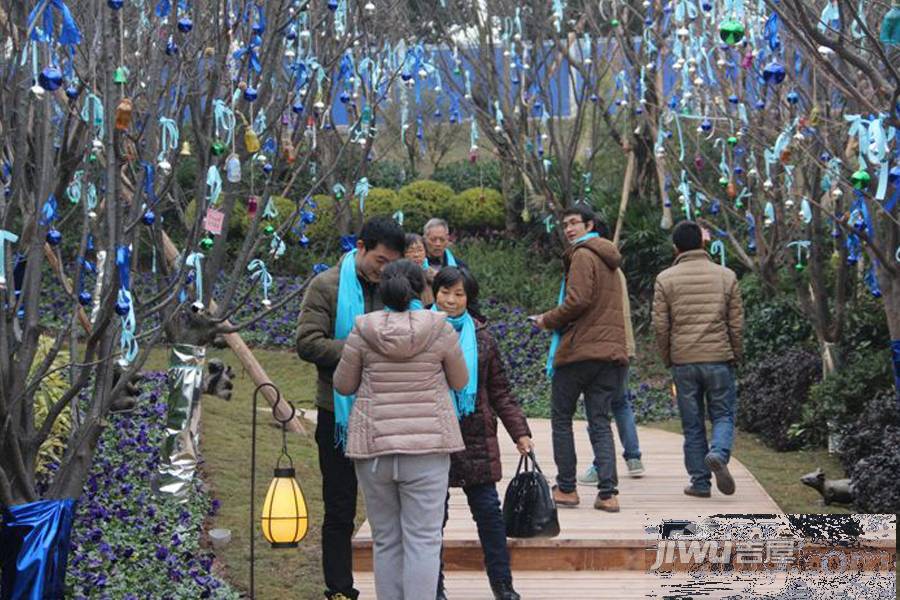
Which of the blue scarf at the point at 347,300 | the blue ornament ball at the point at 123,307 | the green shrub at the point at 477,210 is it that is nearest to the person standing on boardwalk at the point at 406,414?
the blue scarf at the point at 347,300

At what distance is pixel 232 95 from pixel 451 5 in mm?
10194

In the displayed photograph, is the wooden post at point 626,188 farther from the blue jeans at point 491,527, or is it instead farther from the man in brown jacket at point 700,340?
the blue jeans at point 491,527

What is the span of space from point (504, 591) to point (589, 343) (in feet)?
6.67

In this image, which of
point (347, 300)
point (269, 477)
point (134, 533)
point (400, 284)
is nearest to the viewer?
point (400, 284)

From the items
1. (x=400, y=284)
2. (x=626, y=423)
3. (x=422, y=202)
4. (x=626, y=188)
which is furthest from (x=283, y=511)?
(x=422, y=202)

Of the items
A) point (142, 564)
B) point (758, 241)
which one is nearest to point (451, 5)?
point (758, 241)

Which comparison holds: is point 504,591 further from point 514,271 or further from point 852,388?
point 514,271

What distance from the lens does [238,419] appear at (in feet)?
37.2

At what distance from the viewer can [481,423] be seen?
662 centimetres

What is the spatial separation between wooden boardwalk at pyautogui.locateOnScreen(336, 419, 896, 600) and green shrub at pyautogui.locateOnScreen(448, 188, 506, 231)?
38.3 ft


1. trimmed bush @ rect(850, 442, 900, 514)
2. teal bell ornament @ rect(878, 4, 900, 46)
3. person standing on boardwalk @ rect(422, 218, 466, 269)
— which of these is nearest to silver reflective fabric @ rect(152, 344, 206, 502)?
person standing on boardwalk @ rect(422, 218, 466, 269)

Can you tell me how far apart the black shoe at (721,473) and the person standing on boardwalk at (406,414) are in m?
3.05

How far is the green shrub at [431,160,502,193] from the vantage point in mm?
21766

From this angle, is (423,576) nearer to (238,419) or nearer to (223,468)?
(223,468)
